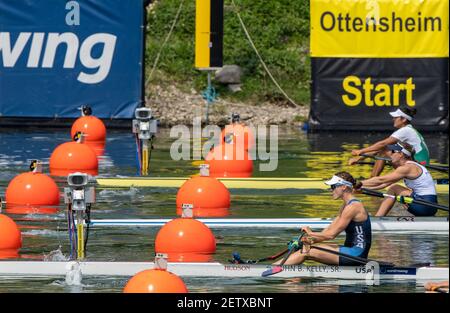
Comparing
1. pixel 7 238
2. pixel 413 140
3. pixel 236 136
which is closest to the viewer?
pixel 7 238

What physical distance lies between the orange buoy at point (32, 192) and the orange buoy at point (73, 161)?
3.35m

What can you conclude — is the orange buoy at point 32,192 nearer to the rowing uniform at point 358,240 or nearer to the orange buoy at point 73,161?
the orange buoy at point 73,161

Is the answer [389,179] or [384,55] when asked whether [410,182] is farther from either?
[384,55]

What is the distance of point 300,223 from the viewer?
18.8m

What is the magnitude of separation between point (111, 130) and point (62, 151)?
6186mm

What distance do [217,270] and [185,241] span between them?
1198 mm

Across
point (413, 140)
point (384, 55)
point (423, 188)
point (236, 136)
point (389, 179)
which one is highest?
point (384, 55)

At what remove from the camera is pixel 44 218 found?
1947 centimetres

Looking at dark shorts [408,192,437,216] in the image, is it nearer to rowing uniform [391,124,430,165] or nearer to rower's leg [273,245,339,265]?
rowing uniform [391,124,430,165]

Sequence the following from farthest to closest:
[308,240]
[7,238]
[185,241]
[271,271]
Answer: [7,238] < [185,241] < [308,240] < [271,271]

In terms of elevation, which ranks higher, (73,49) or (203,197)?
(73,49)

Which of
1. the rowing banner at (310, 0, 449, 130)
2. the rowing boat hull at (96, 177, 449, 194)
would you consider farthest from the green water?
the rowing banner at (310, 0, 449, 130)

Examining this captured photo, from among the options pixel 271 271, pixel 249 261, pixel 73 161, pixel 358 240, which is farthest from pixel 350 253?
pixel 73 161
